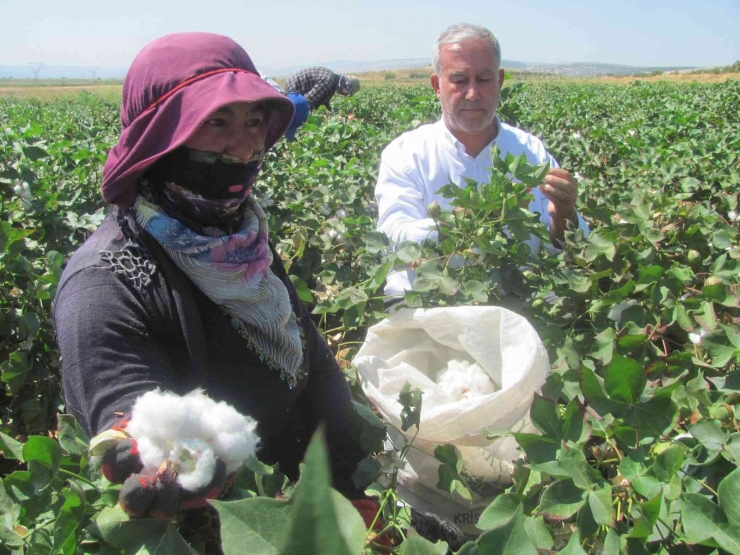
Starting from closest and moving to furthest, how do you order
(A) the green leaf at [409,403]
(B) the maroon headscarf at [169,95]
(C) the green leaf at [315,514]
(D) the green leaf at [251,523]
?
(C) the green leaf at [315,514] < (D) the green leaf at [251,523] < (A) the green leaf at [409,403] < (B) the maroon headscarf at [169,95]

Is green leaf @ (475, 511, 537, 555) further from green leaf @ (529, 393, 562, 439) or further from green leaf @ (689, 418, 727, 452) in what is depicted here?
green leaf @ (689, 418, 727, 452)

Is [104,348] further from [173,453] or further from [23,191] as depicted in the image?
[23,191]

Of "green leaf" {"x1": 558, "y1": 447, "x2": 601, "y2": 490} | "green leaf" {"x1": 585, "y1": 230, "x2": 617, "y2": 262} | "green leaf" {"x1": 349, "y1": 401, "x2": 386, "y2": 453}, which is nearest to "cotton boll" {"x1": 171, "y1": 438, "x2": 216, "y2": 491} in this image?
"green leaf" {"x1": 349, "y1": 401, "x2": 386, "y2": 453}

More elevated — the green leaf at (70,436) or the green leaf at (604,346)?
the green leaf at (70,436)

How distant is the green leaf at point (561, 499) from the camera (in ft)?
2.45

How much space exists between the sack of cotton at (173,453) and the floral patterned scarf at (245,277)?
50 cm

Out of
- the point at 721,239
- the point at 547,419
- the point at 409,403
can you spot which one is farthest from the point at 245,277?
the point at 721,239

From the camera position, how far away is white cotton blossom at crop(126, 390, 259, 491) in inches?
30.3

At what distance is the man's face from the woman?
4.06 feet

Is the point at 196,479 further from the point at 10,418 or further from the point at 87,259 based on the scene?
the point at 10,418

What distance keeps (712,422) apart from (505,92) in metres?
4.82

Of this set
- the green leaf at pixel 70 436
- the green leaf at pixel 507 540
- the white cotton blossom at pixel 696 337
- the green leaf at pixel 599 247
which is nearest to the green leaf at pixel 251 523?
the green leaf at pixel 507 540

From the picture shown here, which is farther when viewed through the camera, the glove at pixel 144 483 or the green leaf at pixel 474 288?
the green leaf at pixel 474 288

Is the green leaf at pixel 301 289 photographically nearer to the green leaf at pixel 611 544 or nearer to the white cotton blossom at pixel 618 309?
the white cotton blossom at pixel 618 309
